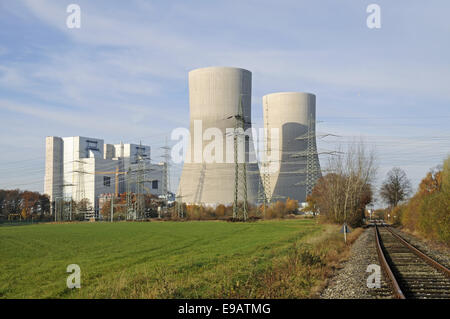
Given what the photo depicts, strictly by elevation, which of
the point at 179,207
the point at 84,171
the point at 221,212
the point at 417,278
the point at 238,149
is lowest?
the point at 221,212

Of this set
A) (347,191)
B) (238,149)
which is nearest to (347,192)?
(347,191)

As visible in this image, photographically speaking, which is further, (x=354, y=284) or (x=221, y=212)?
(x=221, y=212)

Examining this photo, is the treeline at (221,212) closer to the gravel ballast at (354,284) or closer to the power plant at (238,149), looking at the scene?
the power plant at (238,149)

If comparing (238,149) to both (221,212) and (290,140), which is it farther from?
(290,140)

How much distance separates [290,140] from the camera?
4409 centimetres

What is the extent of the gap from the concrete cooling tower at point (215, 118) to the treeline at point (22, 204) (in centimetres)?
3096

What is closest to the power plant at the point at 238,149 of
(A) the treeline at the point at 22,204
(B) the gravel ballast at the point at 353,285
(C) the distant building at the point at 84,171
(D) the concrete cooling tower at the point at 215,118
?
(D) the concrete cooling tower at the point at 215,118

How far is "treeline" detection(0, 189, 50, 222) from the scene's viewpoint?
194 feet

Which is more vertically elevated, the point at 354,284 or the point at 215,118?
the point at 215,118

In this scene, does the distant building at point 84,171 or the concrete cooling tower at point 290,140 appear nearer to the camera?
the concrete cooling tower at point 290,140

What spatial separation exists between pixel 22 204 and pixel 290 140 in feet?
126

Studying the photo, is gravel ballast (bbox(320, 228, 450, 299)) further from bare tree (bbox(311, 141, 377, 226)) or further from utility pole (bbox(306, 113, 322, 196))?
utility pole (bbox(306, 113, 322, 196))

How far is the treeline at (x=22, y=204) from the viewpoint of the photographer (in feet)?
194
